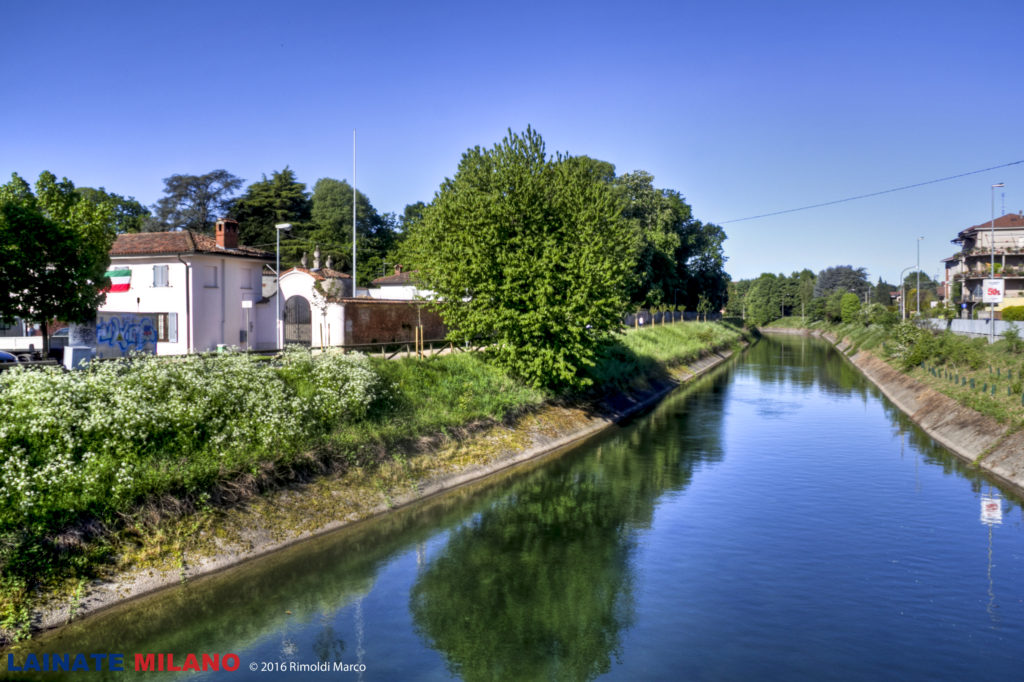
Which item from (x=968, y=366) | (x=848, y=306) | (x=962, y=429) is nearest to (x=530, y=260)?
(x=962, y=429)

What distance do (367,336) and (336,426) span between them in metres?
18.4

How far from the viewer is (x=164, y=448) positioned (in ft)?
63.4

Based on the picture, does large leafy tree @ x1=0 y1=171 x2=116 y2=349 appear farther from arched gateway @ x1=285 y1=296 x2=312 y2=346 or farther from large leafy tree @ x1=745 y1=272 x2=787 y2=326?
large leafy tree @ x1=745 y1=272 x2=787 y2=326

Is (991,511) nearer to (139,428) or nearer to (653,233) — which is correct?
(139,428)

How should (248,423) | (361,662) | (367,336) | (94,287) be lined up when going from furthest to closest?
(367,336) → (94,287) → (248,423) → (361,662)

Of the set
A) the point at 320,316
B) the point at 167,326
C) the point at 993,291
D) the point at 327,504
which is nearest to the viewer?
the point at 327,504

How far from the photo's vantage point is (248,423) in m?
21.5

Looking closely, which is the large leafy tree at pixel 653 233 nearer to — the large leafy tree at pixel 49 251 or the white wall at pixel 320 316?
the white wall at pixel 320 316

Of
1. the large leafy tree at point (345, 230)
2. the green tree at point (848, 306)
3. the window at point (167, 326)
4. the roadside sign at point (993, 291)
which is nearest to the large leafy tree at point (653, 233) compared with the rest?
the large leafy tree at point (345, 230)

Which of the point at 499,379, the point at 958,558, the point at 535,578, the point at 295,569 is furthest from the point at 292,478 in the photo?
the point at 958,558

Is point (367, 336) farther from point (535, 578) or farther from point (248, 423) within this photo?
point (535, 578)

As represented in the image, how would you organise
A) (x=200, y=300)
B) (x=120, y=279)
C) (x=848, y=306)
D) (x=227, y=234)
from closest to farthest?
(x=200, y=300)
(x=120, y=279)
(x=227, y=234)
(x=848, y=306)

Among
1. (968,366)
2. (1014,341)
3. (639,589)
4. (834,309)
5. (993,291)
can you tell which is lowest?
(639,589)

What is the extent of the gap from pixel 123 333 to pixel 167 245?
7.84 metres
